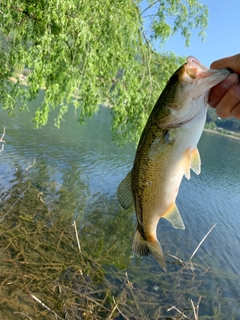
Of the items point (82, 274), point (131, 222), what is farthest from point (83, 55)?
point (131, 222)

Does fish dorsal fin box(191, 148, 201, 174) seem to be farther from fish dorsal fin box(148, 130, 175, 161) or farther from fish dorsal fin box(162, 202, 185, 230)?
fish dorsal fin box(162, 202, 185, 230)

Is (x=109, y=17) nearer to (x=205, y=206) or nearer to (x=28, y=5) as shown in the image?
(x=28, y=5)

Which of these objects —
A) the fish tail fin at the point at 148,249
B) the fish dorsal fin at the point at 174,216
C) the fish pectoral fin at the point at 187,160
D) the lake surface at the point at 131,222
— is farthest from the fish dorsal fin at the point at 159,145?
the lake surface at the point at 131,222

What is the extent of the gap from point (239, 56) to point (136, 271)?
27.5ft

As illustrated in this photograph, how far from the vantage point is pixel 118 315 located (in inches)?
280

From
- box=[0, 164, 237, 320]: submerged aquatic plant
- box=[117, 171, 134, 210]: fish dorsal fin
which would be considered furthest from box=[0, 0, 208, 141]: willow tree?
box=[117, 171, 134, 210]: fish dorsal fin

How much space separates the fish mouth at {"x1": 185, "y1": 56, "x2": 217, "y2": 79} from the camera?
6.02ft

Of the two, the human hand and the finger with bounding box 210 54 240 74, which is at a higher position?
the finger with bounding box 210 54 240 74

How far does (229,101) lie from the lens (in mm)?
2090

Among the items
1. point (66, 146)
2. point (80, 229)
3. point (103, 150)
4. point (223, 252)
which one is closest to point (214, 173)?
point (103, 150)

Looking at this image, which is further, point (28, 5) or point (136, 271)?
point (136, 271)

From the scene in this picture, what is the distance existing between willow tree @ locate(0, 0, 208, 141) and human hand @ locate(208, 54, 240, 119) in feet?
17.5

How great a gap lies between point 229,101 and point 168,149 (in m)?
0.52

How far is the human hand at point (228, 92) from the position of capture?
1.95m
